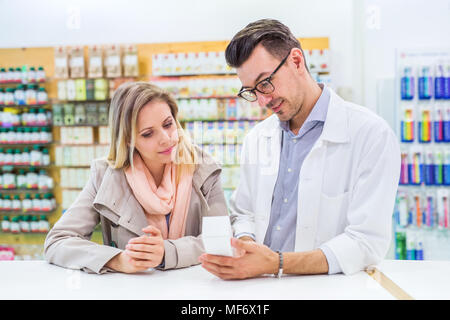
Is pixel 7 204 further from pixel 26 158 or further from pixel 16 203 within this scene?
pixel 26 158

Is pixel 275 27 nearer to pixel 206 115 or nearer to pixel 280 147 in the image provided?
pixel 280 147

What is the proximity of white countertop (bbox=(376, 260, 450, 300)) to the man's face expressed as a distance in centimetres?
71

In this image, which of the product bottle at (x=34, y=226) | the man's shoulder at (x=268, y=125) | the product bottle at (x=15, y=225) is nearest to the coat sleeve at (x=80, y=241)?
the man's shoulder at (x=268, y=125)

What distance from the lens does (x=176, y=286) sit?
1.35 m

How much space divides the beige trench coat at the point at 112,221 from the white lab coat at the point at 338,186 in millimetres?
167

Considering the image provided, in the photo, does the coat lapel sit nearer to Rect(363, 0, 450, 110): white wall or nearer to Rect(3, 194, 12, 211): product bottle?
Rect(363, 0, 450, 110): white wall

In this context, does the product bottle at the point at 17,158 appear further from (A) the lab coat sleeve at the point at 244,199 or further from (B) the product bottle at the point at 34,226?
(A) the lab coat sleeve at the point at 244,199

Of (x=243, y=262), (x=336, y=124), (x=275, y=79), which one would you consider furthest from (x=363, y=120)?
(x=243, y=262)

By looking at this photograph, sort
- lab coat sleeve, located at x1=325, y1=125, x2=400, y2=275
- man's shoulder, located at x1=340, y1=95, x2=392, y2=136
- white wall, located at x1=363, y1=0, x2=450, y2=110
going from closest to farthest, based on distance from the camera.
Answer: lab coat sleeve, located at x1=325, y1=125, x2=400, y2=275, man's shoulder, located at x1=340, y1=95, x2=392, y2=136, white wall, located at x1=363, y1=0, x2=450, y2=110

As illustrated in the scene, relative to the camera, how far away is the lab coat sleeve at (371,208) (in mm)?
1447

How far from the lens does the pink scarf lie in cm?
181

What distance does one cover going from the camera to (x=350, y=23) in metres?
5.38

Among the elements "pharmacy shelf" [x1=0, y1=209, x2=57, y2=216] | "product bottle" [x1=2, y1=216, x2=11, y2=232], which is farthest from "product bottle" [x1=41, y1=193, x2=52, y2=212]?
"product bottle" [x1=2, y1=216, x2=11, y2=232]

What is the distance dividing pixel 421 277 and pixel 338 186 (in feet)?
1.46
